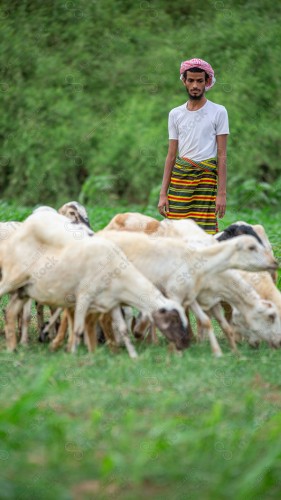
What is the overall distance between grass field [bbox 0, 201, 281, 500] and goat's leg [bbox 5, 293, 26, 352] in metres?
0.46

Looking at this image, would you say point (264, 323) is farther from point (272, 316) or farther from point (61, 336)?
point (61, 336)

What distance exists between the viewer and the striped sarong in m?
9.91

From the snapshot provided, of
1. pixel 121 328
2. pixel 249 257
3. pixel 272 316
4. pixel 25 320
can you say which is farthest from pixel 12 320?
pixel 272 316

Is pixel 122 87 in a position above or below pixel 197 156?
below

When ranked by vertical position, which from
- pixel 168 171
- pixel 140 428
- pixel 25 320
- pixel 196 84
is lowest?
pixel 25 320

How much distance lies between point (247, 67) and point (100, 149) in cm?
335

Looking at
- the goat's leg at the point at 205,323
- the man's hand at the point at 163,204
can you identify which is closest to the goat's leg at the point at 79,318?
the goat's leg at the point at 205,323

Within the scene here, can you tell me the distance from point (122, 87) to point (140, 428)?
15441 mm

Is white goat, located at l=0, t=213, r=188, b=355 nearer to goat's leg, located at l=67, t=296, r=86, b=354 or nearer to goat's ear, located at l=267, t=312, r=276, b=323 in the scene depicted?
goat's leg, located at l=67, t=296, r=86, b=354

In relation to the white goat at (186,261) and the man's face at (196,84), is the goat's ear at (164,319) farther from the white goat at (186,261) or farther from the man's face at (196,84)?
the man's face at (196,84)

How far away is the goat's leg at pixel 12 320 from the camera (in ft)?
27.9

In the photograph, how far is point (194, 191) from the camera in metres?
9.98

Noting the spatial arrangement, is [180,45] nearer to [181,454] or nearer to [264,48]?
[264,48]

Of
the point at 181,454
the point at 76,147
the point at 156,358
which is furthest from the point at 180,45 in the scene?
the point at 181,454
